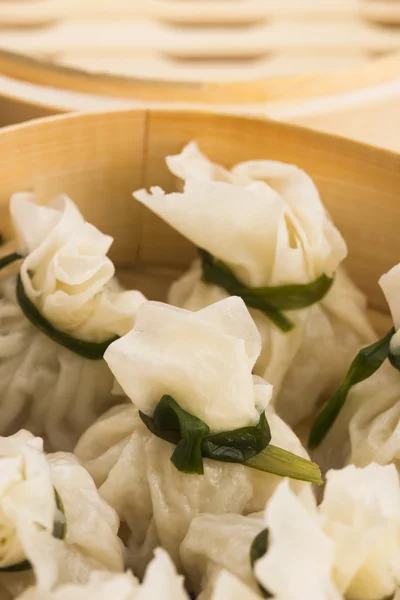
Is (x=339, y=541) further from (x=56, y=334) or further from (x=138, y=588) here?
(x=56, y=334)

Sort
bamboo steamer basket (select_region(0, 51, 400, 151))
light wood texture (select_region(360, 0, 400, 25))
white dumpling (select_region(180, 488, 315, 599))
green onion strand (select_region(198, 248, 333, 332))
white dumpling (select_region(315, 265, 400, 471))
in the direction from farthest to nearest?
1. light wood texture (select_region(360, 0, 400, 25))
2. bamboo steamer basket (select_region(0, 51, 400, 151))
3. green onion strand (select_region(198, 248, 333, 332))
4. white dumpling (select_region(315, 265, 400, 471))
5. white dumpling (select_region(180, 488, 315, 599))

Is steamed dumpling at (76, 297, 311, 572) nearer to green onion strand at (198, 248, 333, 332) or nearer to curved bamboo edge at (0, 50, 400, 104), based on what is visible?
green onion strand at (198, 248, 333, 332)

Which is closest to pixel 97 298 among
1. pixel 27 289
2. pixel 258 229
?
pixel 27 289

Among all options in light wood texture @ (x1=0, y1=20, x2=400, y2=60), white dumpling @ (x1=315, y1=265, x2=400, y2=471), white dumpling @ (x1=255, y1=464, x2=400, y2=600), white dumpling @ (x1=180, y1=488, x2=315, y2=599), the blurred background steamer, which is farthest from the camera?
light wood texture @ (x1=0, y1=20, x2=400, y2=60)

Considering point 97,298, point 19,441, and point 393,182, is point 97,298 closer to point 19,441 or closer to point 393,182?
point 19,441

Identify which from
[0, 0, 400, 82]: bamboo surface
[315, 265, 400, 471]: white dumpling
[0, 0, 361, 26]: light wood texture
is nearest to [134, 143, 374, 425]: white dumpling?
[315, 265, 400, 471]: white dumpling

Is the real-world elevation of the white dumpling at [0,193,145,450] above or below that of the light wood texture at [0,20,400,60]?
below

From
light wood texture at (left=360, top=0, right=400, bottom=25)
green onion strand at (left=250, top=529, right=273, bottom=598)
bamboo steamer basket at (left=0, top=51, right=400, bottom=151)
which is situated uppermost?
light wood texture at (left=360, top=0, right=400, bottom=25)
